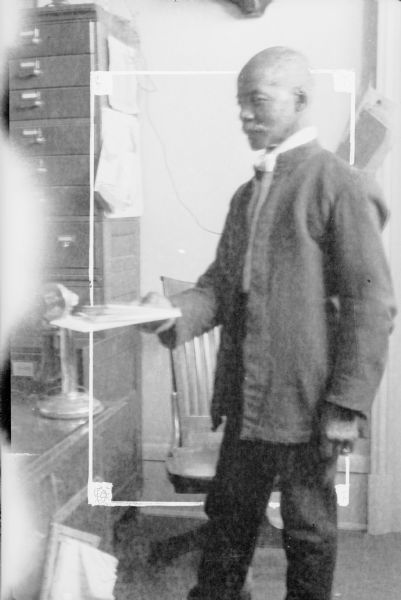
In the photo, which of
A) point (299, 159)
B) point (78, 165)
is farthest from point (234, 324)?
point (78, 165)

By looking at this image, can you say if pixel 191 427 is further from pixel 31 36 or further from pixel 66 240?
pixel 31 36

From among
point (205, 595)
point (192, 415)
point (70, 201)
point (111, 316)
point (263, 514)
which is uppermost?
point (70, 201)

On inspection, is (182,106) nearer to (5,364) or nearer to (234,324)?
(234,324)

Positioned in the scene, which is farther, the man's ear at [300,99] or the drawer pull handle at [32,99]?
the drawer pull handle at [32,99]

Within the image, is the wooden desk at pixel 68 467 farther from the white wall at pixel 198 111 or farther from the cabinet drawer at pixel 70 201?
the cabinet drawer at pixel 70 201

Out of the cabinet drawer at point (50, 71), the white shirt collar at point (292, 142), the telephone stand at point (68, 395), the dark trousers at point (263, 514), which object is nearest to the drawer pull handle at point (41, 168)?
the cabinet drawer at point (50, 71)

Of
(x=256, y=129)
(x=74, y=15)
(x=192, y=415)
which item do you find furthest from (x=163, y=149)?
(x=192, y=415)
